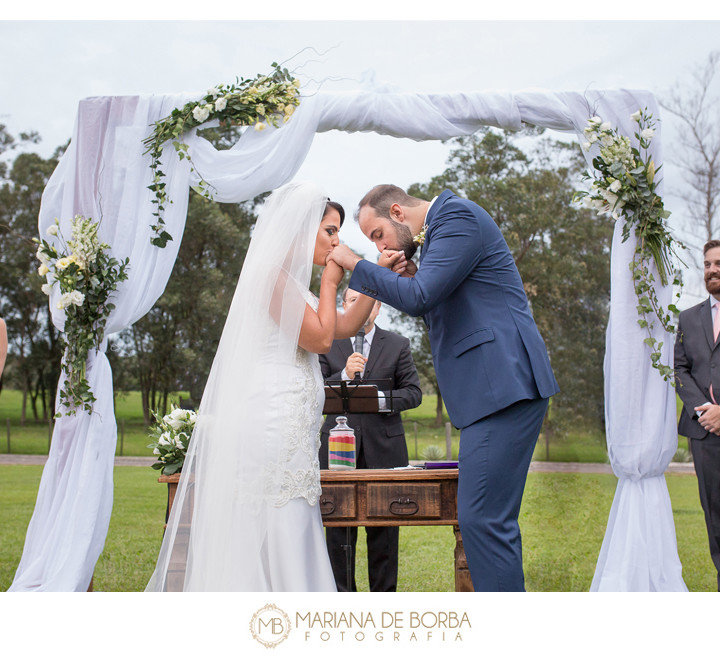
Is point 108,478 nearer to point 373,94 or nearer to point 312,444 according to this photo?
point 312,444

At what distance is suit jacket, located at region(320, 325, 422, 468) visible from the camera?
438 cm

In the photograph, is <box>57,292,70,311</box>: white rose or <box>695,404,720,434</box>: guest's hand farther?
<box>57,292,70,311</box>: white rose

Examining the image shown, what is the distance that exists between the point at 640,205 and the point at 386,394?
6.38ft

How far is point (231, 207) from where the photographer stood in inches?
530

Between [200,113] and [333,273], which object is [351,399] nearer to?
[333,273]

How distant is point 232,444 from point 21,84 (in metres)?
11.4

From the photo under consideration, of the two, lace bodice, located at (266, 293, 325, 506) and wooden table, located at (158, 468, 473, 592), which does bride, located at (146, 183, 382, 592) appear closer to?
lace bodice, located at (266, 293, 325, 506)

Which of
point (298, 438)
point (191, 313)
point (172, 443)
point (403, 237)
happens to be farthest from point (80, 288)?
point (191, 313)

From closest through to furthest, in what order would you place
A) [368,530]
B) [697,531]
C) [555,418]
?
[368,530] < [697,531] < [555,418]

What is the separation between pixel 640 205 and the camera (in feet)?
14.2

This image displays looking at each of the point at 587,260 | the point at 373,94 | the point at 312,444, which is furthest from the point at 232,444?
the point at 587,260

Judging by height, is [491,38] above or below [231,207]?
above
